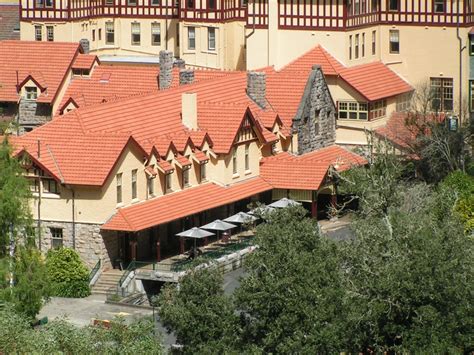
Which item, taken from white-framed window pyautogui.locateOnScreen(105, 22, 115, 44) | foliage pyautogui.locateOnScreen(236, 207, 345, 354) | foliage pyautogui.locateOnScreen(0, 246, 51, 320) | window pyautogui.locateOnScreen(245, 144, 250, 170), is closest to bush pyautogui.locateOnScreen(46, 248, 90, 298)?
foliage pyautogui.locateOnScreen(0, 246, 51, 320)

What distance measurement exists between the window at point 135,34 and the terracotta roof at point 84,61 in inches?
514

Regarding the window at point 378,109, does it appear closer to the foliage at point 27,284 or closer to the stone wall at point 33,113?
the stone wall at point 33,113

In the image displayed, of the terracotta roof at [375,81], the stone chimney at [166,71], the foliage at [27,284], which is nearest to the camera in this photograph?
the foliage at [27,284]

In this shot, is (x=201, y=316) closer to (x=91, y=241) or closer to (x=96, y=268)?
(x=96, y=268)

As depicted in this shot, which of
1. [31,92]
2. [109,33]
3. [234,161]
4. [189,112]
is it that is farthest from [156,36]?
[189,112]

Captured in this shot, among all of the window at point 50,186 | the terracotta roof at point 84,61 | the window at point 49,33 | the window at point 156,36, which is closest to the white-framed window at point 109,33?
the window at point 156,36

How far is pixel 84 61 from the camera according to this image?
322 feet

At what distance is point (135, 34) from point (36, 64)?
46.8 ft

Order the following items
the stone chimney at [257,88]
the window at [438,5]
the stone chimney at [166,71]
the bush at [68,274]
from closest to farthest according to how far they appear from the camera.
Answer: the bush at [68,274]
the stone chimney at [257,88]
the stone chimney at [166,71]
the window at [438,5]

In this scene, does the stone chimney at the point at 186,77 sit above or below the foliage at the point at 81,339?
above

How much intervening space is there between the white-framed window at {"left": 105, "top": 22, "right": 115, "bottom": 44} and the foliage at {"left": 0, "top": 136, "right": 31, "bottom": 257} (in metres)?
46.8

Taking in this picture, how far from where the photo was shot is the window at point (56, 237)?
250ft

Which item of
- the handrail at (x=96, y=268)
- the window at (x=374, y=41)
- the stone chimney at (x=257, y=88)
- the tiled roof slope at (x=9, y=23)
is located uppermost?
the tiled roof slope at (x=9, y=23)

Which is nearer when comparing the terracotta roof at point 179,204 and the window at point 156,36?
the terracotta roof at point 179,204
